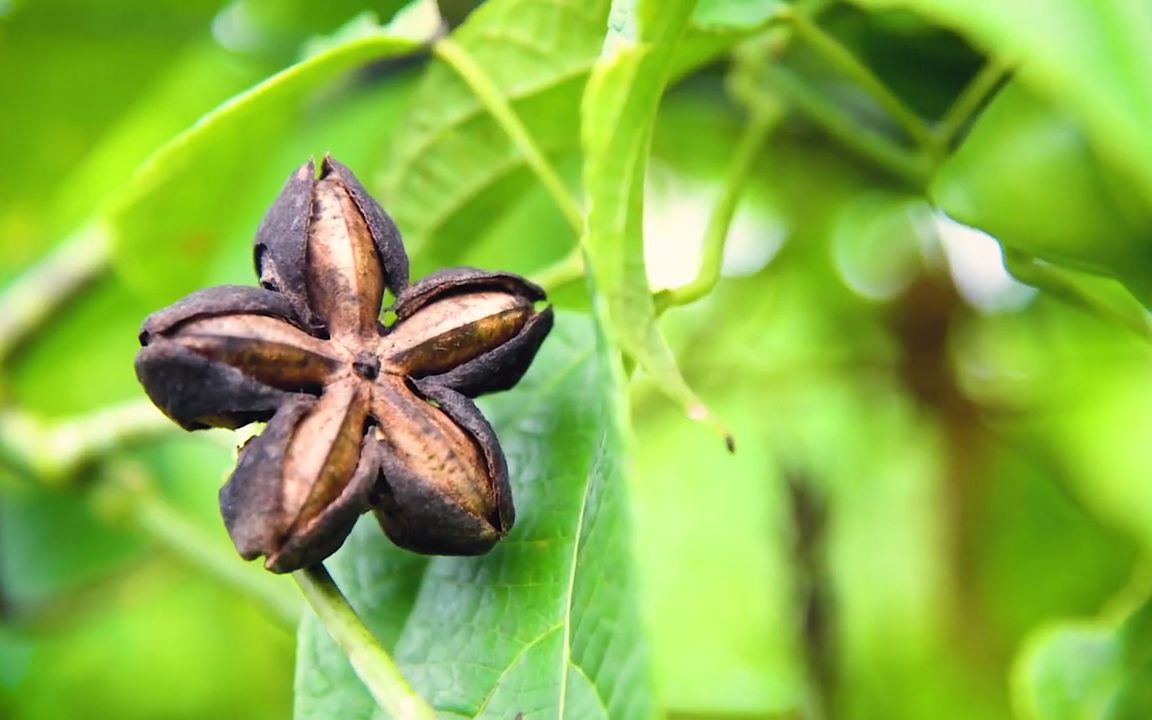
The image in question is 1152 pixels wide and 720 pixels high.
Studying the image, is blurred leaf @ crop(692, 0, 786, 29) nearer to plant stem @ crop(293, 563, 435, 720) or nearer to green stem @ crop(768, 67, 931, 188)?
green stem @ crop(768, 67, 931, 188)

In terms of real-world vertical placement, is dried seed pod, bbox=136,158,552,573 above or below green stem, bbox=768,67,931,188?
above

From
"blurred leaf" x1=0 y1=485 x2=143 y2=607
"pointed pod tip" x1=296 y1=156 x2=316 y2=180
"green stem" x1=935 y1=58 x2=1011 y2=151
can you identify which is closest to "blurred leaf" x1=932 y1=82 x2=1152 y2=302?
"green stem" x1=935 y1=58 x2=1011 y2=151

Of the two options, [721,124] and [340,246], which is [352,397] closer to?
[340,246]

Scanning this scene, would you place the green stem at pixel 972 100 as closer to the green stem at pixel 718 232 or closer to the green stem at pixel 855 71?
the green stem at pixel 855 71

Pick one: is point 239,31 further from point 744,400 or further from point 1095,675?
point 1095,675

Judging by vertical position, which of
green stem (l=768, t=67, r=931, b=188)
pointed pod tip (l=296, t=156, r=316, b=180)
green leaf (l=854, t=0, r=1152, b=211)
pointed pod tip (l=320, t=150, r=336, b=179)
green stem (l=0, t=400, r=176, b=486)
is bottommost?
green stem (l=0, t=400, r=176, b=486)

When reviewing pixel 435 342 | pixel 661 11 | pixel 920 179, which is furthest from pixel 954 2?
pixel 920 179
